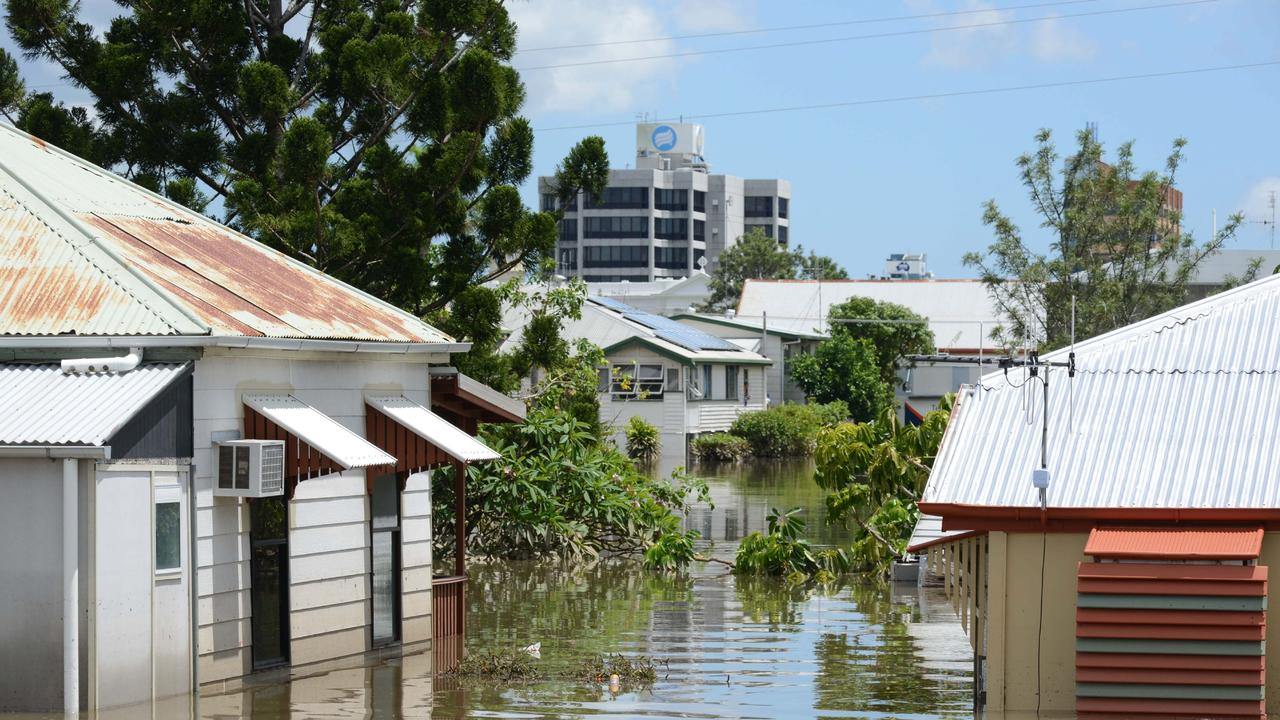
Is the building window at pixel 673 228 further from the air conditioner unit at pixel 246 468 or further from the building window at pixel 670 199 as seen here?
the air conditioner unit at pixel 246 468

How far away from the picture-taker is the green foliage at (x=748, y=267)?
108 m

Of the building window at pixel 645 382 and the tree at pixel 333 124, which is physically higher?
the tree at pixel 333 124

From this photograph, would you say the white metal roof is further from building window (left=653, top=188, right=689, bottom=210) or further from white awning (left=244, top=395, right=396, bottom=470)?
white awning (left=244, top=395, right=396, bottom=470)

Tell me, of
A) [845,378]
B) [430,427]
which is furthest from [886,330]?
[430,427]

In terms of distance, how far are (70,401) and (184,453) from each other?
40.4 inches

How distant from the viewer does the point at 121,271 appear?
47.2 feet

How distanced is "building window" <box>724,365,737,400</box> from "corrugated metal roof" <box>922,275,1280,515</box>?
4419cm

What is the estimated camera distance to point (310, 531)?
15.8 m

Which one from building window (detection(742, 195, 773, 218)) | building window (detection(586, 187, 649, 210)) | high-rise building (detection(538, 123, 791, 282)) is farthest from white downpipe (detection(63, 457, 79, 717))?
building window (detection(742, 195, 773, 218))

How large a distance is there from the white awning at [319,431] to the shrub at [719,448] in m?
39.0

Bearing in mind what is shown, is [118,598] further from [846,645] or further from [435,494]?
[435,494]

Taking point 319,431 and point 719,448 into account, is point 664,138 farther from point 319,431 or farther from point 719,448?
point 319,431

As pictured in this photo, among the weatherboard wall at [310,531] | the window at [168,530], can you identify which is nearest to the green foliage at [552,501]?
the weatherboard wall at [310,531]

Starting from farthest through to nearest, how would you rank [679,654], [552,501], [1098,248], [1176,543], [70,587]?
[1098,248]
[552,501]
[679,654]
[70,587]
[1176,543]
